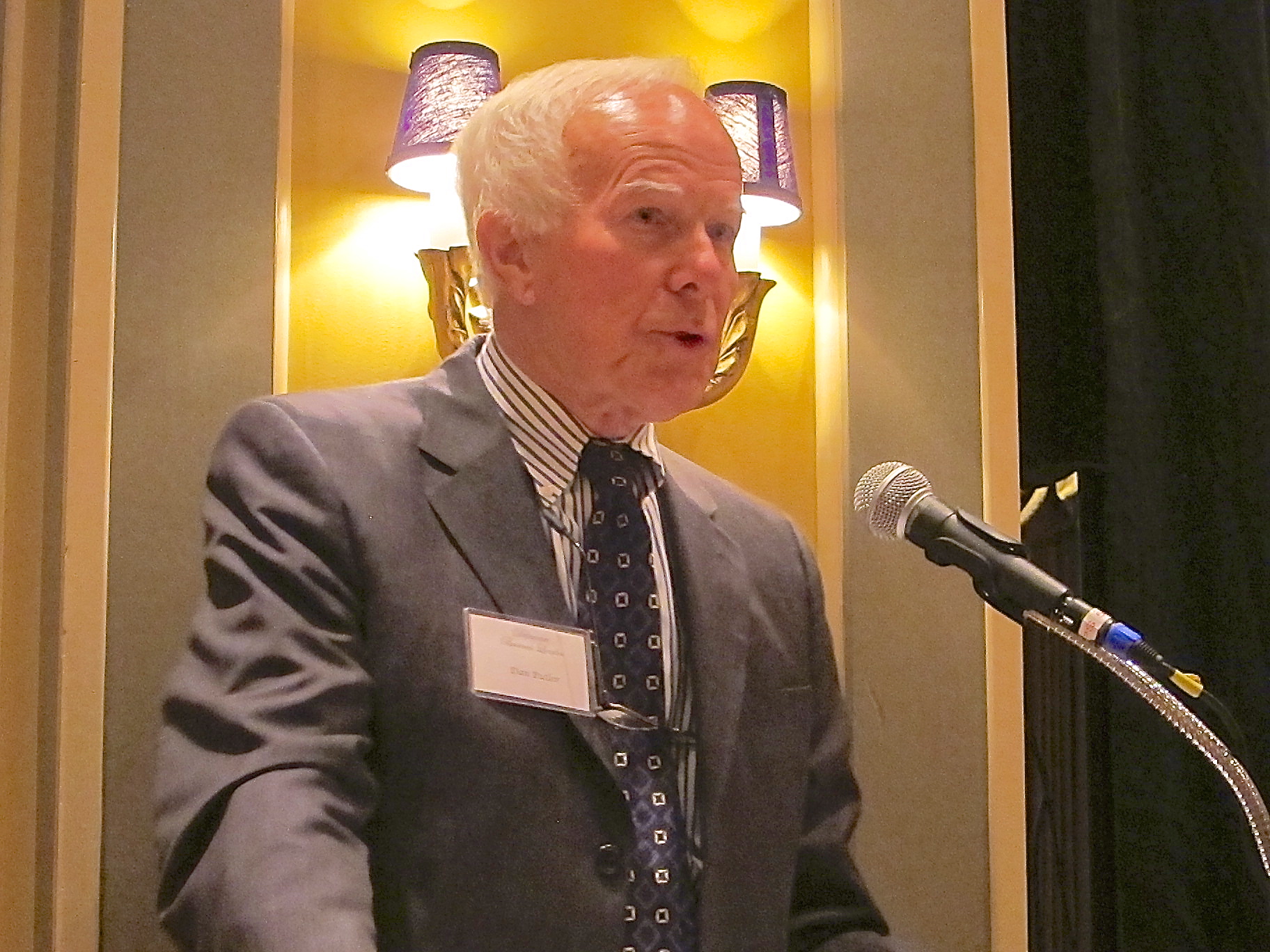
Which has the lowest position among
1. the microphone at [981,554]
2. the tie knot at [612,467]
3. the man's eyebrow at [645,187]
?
the microphone at [981,554]

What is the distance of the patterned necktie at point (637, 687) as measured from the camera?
139 centimetres

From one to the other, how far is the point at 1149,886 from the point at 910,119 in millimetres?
1282

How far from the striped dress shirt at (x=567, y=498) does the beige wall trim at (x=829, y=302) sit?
46 centimetres

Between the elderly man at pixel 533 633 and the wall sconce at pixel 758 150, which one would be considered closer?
the elderly man at pixel 533 633

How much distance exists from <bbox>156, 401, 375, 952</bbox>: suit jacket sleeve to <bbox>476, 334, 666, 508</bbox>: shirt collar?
0.24 metres

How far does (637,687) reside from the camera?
144 centimetres

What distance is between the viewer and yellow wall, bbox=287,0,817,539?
6.21 feet

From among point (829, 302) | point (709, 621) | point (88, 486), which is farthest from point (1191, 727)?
point (88, 486)

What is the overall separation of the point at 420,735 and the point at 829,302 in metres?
0.97

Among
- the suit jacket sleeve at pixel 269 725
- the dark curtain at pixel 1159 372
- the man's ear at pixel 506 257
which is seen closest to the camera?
the suit jacket sleeve at pixel 269 725

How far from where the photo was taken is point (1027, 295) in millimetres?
2361

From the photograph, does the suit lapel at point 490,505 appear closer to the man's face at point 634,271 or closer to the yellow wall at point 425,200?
the man's face at point 634,271

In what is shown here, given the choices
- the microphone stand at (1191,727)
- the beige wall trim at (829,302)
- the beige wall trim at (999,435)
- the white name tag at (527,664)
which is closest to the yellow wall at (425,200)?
the beige wall trim at (829,302)

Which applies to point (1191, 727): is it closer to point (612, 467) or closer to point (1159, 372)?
point (612, 467)
